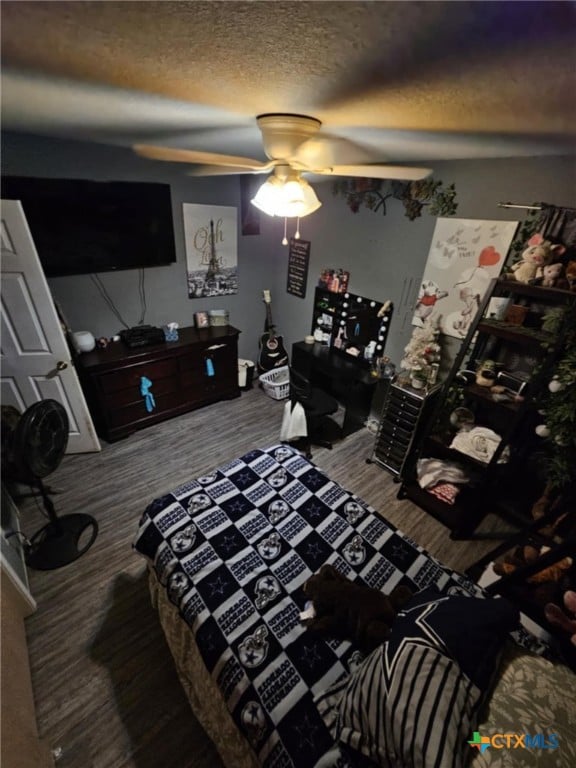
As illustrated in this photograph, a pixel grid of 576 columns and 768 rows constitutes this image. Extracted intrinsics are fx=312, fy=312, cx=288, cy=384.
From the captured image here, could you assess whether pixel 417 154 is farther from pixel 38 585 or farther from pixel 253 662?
pixel 38 585

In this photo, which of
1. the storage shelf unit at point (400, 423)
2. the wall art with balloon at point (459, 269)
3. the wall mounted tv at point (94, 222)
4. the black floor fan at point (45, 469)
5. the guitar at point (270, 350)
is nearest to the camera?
the black floor fan at point (45, 469)

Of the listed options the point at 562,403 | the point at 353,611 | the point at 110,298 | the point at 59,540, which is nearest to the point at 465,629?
the point at 353,611

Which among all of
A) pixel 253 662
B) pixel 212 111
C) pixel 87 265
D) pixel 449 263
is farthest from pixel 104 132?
pixel 253 662

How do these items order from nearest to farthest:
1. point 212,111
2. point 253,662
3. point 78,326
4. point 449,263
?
point 212,111
point 253,662
point 449,263
point 78,326

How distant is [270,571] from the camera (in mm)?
1445

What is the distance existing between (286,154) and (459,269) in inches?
65.2

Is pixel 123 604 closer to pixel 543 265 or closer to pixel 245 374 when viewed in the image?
pixel 245 374

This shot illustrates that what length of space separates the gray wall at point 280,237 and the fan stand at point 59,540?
5.20 ft

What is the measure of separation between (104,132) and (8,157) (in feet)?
3.61

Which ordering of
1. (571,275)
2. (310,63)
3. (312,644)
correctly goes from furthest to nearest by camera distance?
(571,275)
(312,644)
(310,63)

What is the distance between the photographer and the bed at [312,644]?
2.76 ft

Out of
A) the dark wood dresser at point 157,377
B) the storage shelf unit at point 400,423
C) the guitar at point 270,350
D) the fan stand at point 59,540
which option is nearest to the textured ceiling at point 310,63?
the storage shelf unit at point 400,423

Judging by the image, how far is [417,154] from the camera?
1698 millimetres

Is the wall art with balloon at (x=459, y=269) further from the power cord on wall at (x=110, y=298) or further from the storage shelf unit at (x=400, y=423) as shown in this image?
the power cord on wall at (x=110, y=298)
